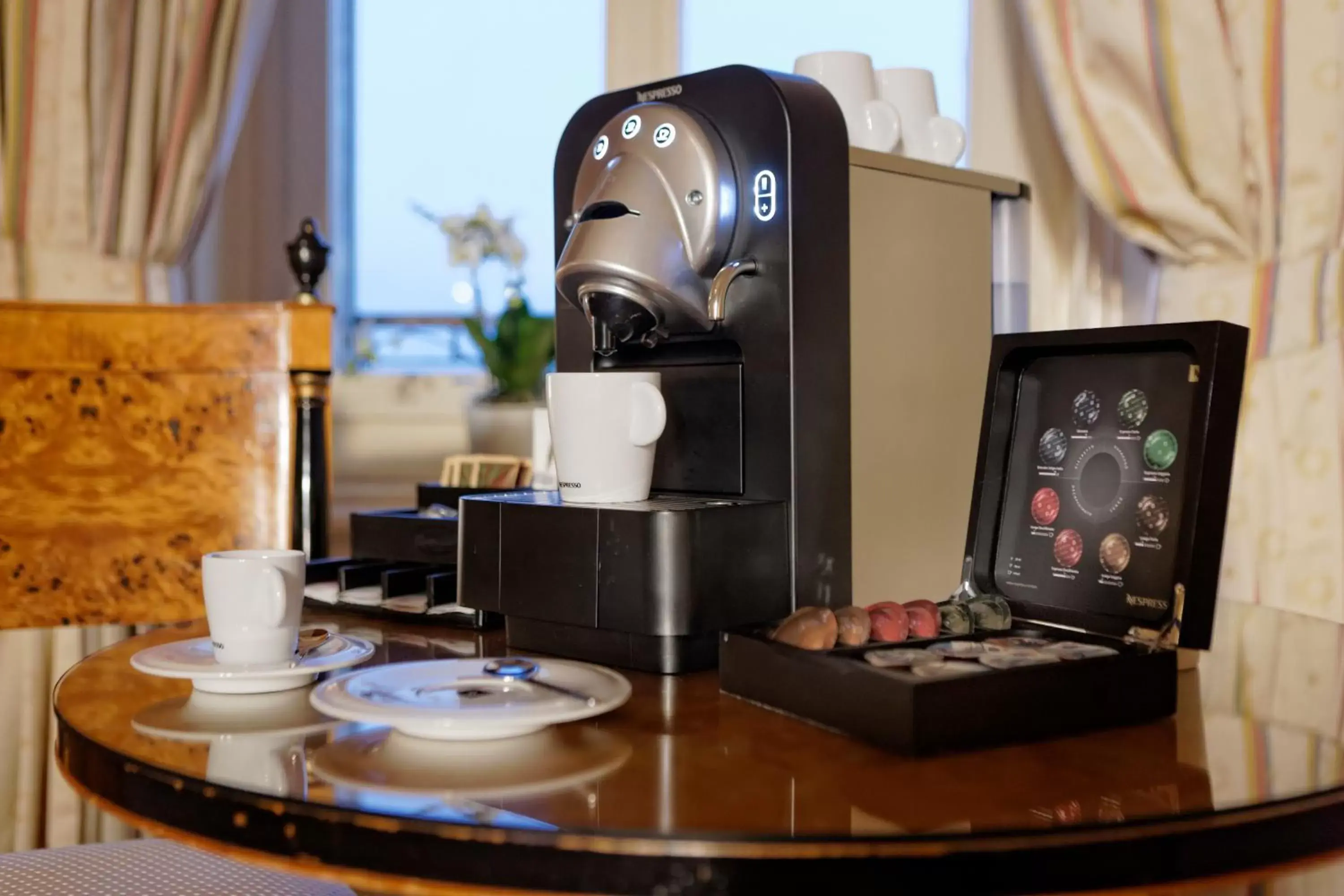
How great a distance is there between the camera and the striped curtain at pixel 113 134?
6.93ft

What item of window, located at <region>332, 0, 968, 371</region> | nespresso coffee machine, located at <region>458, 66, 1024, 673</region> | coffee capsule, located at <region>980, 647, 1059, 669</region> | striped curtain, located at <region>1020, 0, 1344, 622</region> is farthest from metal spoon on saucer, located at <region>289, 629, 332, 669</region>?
window, located at <region>332, 0, 968, 371</region>

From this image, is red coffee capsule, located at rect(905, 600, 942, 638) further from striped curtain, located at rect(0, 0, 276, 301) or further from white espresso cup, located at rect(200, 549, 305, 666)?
striped curtain, located at rect(0, 0, 276, 301)

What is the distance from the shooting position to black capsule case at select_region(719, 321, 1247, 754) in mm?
636

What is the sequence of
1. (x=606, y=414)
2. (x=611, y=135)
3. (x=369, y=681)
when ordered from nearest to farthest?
(x=369, y=681), (x=606, y=414), (x=611, y=135)

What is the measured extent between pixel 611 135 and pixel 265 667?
1.58 ft

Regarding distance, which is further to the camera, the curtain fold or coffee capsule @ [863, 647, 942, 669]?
the curtain fold

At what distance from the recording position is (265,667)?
76 centimetres

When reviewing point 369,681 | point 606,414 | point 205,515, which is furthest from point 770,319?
point 205,515

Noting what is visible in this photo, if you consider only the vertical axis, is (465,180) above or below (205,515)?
above

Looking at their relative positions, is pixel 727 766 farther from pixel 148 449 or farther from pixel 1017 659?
pixel 148 449

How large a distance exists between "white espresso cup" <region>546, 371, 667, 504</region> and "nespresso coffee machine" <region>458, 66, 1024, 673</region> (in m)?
0.04

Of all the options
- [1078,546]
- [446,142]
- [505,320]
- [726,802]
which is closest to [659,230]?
[1078,546]

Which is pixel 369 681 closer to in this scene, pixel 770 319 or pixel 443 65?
pixel 770 319

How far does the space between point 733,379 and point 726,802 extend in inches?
16.8
